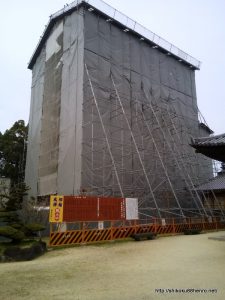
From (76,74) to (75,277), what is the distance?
15.3 metres

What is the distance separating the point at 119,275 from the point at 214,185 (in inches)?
768

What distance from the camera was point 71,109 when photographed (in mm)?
19984

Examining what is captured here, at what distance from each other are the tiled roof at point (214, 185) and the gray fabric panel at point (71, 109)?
11.0m

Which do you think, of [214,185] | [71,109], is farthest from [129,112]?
[214,185]

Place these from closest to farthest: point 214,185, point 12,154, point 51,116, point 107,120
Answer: point 107,120 → point 51,116 → point 214,185 → point 12,154

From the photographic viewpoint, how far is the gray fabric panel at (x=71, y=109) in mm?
18422

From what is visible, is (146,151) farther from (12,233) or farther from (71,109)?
(12,233)

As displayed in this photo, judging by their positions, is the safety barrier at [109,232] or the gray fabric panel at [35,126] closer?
the safety barrier at [109,232]

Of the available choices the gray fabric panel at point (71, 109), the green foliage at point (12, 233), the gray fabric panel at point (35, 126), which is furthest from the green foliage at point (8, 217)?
the gray fabric panel at point (35, 126)

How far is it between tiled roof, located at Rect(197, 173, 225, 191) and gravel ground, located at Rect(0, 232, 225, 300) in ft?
45.7

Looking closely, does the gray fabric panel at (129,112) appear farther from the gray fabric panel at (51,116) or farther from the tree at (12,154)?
the tree at (12,154)

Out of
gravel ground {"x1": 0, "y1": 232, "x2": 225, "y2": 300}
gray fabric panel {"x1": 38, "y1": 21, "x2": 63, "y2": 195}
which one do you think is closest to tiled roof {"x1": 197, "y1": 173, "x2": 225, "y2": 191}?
gray fabric panel {"x1": 38, "y1": 21, "x2": 63, "y2": 195}

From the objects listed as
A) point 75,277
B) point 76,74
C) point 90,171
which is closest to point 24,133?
point 76,74

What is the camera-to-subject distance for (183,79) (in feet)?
91.8
